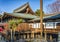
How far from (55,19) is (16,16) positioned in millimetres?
10370

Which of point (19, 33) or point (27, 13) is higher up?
point (27, 13)

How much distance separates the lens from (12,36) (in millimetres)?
23953

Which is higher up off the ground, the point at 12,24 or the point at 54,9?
the point at 54,9

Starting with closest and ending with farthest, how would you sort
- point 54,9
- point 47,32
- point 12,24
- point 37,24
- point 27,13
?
point 47,32
point 12,24
point 37,24
point 27,13
point 54,9

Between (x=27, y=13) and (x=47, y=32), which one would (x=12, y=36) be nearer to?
(x=47, y=32)

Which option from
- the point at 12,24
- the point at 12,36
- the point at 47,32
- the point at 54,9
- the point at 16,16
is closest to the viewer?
the point at 12,36

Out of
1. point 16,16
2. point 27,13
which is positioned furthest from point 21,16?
point 27,13

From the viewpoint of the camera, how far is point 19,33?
25438mm

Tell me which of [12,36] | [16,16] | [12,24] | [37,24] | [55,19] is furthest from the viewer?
[16,16]

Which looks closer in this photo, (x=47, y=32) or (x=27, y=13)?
(x=47, y=32)

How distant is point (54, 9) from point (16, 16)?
18368 millimetres

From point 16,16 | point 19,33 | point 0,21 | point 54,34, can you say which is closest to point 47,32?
point 54,34

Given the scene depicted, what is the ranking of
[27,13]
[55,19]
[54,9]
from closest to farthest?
[55,19]
[27,13]
[54,9]

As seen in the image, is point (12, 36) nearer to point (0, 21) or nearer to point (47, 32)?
point (47, 32)
